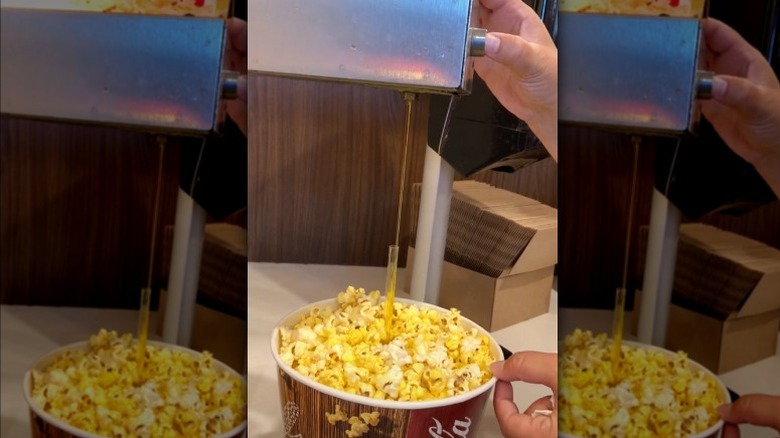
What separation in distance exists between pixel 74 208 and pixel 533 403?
0.74 meters

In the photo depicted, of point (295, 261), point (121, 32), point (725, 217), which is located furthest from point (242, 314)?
point (725, 217)

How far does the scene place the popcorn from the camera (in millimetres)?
1078

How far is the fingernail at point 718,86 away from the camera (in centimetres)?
101

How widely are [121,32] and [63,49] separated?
2.9 inches

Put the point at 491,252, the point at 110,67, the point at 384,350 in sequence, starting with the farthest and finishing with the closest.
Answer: the point at 491,252 < the point at 384,350 < the point at 110,67

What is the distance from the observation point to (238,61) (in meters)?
1.00

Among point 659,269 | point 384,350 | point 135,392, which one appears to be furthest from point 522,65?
point 135,392

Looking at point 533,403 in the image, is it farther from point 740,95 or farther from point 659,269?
point 740,95

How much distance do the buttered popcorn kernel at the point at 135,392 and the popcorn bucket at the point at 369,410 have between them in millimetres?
85

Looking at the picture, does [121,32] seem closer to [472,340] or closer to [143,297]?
[143,297]

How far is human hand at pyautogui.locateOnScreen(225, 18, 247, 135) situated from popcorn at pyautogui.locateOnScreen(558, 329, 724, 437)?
2.03ft

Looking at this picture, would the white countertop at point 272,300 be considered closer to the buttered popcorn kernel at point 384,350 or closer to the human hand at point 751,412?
the buttered popcorn kernel at point 384,350

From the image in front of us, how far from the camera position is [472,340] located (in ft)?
3.57

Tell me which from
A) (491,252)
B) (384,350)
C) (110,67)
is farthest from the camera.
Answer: (491,252)
